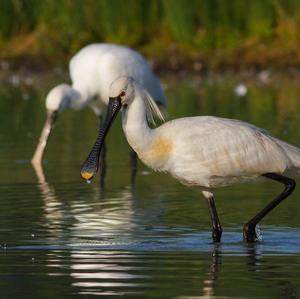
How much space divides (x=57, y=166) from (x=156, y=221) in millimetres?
4026

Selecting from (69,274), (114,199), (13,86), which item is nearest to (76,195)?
(114,199)

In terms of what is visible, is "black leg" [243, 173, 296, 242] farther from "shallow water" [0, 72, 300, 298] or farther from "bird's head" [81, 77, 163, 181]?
"bird's head" [81, 77, 163, 181]

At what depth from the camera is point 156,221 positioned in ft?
33.6

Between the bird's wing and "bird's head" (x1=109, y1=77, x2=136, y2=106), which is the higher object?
"bird's head" (x1=109, y1=77, x2=136, y2=106)

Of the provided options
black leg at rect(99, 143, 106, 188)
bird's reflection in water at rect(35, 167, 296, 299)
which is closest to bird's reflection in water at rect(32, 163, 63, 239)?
bird's reflection in water at rect(35, 167, 296, 299)

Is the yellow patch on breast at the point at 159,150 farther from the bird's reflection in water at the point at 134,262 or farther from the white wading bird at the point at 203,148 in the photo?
the bird's reflection in water at the point at 134,262

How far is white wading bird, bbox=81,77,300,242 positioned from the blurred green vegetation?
17297mm

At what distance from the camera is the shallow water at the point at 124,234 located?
7.53m

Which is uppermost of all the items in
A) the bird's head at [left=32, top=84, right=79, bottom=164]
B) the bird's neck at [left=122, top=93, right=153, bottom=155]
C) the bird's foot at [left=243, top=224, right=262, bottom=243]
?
the bird's neck at [left=122, top=93, right=153, bottom=155]

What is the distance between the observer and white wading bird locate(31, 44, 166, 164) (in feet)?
48.2

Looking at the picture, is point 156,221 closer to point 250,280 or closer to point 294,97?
point 250,280

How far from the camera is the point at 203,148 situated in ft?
30.1

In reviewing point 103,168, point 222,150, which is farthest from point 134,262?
point 103,168

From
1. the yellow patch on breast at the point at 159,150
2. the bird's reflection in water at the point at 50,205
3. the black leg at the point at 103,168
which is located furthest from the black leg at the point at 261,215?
the black leg at the point at 103,168
